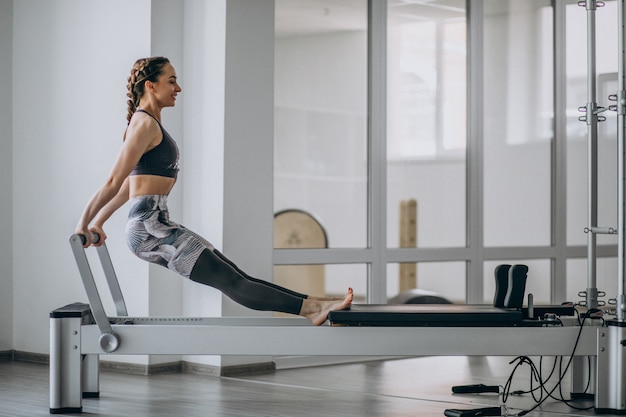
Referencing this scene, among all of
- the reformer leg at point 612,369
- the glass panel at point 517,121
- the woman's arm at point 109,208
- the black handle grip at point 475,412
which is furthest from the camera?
the glass panel at point 517,121

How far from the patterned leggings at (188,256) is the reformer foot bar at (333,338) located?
0.14 metres

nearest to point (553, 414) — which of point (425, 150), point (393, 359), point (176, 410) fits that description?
point (176, 410)

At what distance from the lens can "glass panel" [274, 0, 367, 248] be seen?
5809 millimetres

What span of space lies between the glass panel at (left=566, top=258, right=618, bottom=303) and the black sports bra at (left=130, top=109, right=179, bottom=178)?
3674 mm

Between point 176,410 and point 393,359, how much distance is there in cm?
222

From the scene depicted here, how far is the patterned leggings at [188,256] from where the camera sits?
419 cm

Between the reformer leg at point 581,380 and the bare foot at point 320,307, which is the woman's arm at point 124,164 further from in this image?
the reformer leg at point 581,380

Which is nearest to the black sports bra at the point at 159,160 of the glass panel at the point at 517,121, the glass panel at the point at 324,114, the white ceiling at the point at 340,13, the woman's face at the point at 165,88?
the woman's face at the point at 165,88

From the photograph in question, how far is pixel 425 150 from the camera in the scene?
6441 millimetres

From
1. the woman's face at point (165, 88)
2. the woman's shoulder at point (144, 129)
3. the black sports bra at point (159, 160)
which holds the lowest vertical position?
Result: the black sports bra at point (159, 160)

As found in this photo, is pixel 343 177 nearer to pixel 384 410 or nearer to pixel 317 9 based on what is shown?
pixel 317 9

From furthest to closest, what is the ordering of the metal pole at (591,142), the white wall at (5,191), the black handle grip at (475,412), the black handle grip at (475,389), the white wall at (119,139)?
1. the white wall at (5,191)
2. the white wall at (119,139)
3. the black handle grip at (475,389)
4. the metal pole at (591,142)
5. the black handle grip at (475,412)

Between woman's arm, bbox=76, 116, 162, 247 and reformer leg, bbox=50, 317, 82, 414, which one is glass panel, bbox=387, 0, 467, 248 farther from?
reformer leg, bbox=50, 317, 82, 414

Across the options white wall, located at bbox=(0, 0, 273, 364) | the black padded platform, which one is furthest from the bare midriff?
white wall, located at bbox=(0, 0, 273, 364)
